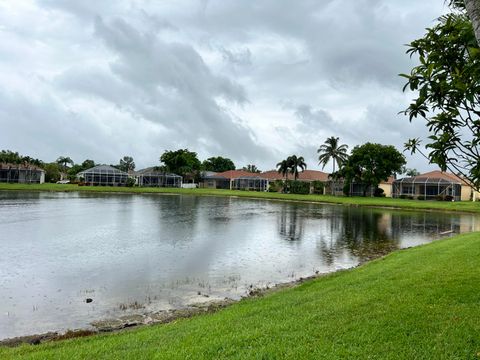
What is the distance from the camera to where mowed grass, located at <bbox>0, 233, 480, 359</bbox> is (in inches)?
223

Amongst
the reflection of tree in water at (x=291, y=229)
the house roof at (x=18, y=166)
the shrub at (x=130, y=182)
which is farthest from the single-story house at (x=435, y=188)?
the house roof at (x=18, y=166)

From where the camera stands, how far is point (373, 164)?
76.8m

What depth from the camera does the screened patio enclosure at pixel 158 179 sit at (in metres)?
104

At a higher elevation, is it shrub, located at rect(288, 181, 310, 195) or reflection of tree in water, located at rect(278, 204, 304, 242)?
shrub, located at rect(288, 181, 310, 195)

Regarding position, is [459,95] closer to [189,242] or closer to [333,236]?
[189,242]

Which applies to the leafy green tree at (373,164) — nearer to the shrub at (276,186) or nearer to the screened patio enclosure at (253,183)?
the shrub at (276,186)

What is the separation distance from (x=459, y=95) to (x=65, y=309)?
36.0 feet

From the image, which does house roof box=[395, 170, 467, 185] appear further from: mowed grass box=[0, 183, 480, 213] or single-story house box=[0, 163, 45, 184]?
single-story house box=[0, 163, 45, 184]

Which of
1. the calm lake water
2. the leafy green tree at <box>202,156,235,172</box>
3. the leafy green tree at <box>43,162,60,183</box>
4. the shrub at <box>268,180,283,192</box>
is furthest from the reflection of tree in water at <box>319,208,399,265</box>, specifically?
the leafy green tree at <box>202,156,235,172</box>

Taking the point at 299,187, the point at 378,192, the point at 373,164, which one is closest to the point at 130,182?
the point at 299,187

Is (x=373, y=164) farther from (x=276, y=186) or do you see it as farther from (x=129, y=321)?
(x=129, y=321)

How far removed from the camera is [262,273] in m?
16.8

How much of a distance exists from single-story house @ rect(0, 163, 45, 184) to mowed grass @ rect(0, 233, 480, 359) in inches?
3876

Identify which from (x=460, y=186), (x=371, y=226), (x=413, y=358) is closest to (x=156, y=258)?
(x=413, y=358)
